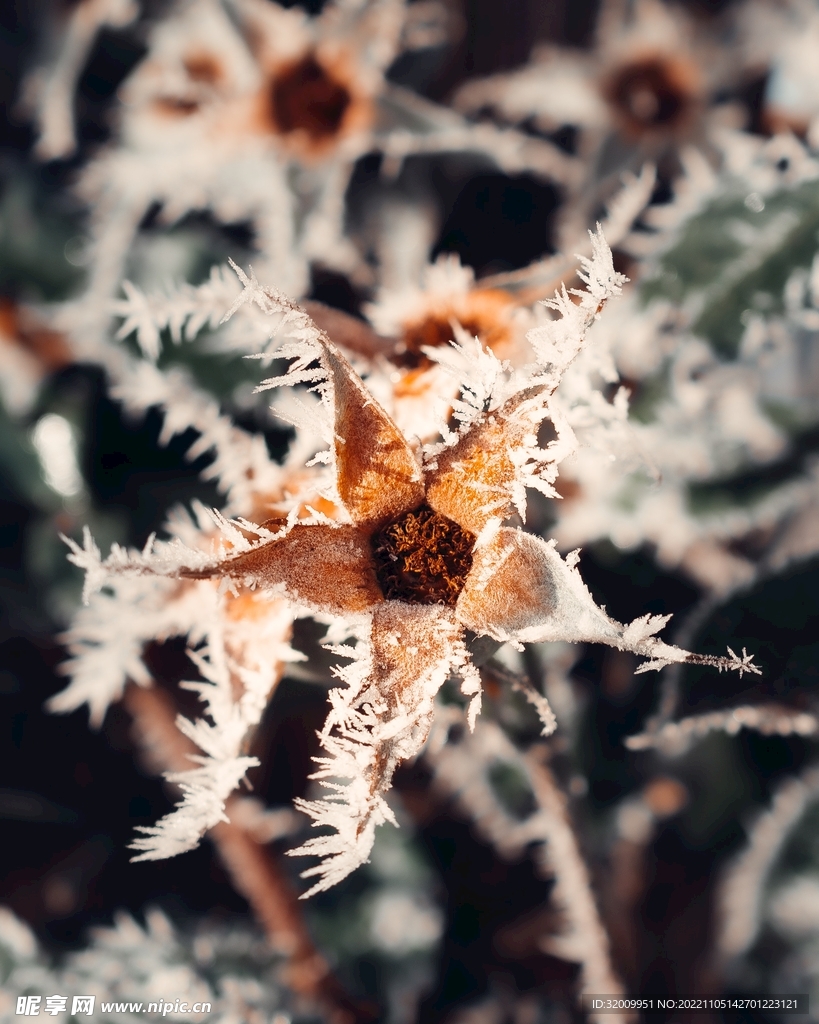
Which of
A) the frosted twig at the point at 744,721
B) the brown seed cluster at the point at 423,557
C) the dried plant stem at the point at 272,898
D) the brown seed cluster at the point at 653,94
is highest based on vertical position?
the brown seed cluster at the point at 653,94

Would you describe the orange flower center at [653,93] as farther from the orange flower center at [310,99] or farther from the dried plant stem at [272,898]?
the dried plant stem at [272,898]

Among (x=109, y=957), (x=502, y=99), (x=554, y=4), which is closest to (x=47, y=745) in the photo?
(x=109, y=957)

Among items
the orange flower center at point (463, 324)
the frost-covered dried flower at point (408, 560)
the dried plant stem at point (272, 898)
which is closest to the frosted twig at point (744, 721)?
the frost-covered dried flower at point (408, 560)

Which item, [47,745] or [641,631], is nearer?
[641,631]

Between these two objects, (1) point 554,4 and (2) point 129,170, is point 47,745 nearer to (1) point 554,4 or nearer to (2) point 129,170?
(2) point 129,170

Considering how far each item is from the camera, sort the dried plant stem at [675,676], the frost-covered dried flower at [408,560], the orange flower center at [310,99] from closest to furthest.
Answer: the frost-covered dried flower at [408,560], the dried plant stem at [675,676], the orange flower center at [310,99]

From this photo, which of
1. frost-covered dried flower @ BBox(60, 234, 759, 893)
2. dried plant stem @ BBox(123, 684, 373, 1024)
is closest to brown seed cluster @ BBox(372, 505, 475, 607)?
frost-covered dried flower @ BBox(60, 234, 759, 893)
